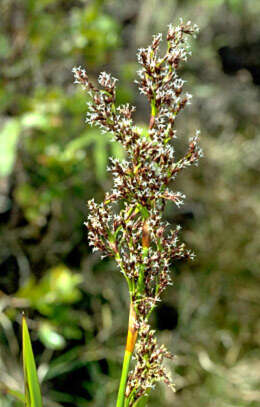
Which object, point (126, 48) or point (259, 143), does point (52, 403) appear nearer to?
point (259, 143)

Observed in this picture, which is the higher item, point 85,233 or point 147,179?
point 85,233

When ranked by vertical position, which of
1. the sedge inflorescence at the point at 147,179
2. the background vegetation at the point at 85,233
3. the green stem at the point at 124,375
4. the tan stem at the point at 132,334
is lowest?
the green stem at the point at 124,375

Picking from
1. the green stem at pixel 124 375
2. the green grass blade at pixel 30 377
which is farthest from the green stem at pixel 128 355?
the green grass blade at pixel 30 377

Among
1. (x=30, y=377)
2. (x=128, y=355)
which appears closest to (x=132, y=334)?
(x=128, y=355)

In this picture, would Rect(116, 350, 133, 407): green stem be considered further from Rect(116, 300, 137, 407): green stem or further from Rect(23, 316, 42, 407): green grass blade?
Rect(23, 316, 42, 407): green grass blade

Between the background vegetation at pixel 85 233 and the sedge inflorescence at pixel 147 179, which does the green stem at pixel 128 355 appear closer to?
the sedge inflorescence at pixel 147 179

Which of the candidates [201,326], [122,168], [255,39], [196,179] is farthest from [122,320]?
[255,39]

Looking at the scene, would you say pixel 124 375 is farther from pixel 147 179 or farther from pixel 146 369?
pixel 147 179
